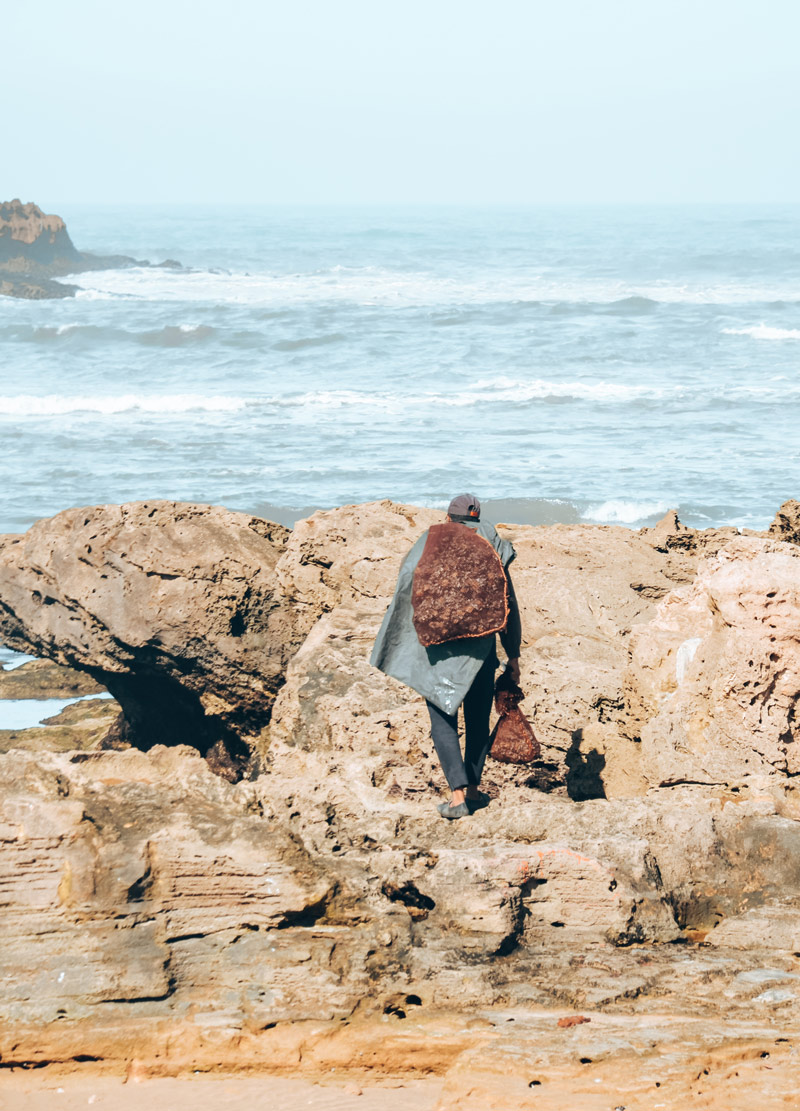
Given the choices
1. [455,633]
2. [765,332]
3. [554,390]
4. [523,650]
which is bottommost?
[523,650]

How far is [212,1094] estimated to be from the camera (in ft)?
9.32

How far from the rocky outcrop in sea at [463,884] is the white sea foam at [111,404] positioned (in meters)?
19.6

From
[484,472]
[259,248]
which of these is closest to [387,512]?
[484,472]

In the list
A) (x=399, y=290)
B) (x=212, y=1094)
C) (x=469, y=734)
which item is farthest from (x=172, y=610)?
(x=399, y=290)

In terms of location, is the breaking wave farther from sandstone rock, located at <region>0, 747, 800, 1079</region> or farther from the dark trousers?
sandstone rock, located at <region>0, 747, 800, 1079</region>

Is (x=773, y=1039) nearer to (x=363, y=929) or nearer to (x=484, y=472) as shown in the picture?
(x=363, y=929)

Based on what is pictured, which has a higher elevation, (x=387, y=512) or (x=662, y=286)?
(x=662, y=286)

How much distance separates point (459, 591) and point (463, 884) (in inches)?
38.6

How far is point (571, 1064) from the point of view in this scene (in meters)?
2.77

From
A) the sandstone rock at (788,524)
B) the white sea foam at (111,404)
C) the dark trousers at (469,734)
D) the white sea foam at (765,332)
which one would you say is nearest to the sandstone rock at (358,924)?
the dark trousers at (469,734)

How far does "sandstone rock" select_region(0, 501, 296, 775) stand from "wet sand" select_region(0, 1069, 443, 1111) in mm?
3140

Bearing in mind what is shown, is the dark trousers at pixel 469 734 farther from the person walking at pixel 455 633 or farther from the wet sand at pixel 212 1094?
the wet sand at pixel 212 1094

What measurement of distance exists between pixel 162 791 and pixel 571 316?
3519 centimetres

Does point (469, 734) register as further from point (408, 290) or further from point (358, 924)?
point (408, 290)
